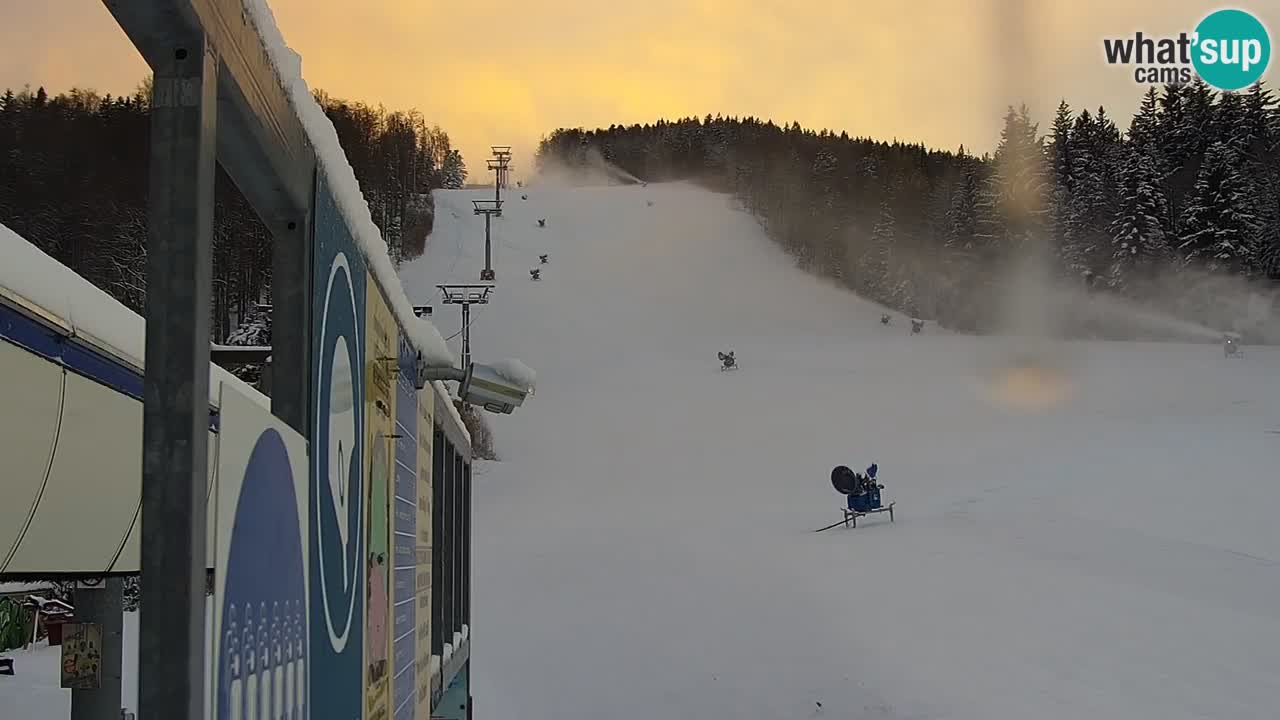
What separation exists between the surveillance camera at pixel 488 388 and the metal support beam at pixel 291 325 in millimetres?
2024

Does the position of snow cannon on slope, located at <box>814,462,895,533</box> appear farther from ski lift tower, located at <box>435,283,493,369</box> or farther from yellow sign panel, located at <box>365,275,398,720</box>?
yellow sign panel, located at <box>365,275,398,720</box>

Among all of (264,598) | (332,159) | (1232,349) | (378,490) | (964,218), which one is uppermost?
(964,218)

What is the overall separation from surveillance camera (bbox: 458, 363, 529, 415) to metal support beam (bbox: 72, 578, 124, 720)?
230 centimetres

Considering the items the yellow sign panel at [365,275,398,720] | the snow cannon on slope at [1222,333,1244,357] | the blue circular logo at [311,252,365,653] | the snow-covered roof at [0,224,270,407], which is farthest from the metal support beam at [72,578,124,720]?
the snow cannon on slope at [1222,333,1244,357]

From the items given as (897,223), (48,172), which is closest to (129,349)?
(48,172)

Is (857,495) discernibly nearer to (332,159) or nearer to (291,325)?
(332,159)

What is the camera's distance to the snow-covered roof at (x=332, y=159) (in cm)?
210

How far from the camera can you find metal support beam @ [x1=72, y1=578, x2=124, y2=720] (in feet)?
18.6

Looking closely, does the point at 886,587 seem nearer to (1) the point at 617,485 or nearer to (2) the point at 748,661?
(2) the point at 748,661

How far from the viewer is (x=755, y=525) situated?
18.5 meters

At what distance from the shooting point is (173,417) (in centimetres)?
154

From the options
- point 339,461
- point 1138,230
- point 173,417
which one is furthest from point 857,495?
point 1138,230

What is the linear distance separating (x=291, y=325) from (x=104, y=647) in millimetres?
4130

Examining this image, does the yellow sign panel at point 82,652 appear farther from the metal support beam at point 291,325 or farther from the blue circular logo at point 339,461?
the metal support beam at point 291,325
